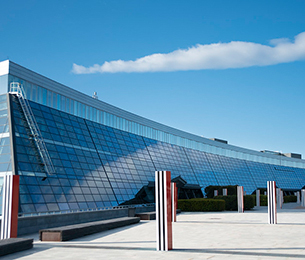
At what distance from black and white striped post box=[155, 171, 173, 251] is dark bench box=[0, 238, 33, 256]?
17.2ft

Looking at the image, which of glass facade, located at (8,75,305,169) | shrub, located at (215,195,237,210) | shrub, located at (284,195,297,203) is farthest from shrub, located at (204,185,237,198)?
shrub, located at (284,195,297,203)

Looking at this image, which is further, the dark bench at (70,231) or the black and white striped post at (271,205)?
the black and white striped post at (271,205)

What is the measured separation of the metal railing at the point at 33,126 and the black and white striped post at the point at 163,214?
13.8 metres

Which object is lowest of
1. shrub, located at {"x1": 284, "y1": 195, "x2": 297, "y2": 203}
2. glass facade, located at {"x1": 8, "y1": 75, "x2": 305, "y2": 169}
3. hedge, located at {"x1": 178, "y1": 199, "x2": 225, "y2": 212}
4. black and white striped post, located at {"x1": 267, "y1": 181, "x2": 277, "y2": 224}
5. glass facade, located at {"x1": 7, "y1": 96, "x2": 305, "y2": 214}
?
shrub, located at {"x1": 284, "y1": 195, "x2": 297, "y2": 203}

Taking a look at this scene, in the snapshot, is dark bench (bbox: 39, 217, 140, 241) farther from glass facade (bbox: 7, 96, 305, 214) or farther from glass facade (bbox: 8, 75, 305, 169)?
glass facade (bbox: 8, 75, 305, 169)

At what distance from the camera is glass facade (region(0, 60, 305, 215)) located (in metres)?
24.0

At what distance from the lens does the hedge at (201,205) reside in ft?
128

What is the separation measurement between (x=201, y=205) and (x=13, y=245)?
2755 centimetres

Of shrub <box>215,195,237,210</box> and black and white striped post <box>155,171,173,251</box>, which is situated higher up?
black and white striped post <box>155,171,173,251</box>

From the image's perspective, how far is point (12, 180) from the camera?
15414 millimetres

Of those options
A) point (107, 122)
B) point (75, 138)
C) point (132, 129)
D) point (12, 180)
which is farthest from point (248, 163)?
point (12, 180)

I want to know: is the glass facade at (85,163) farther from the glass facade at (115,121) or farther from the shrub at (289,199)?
the shrub at (289,199)

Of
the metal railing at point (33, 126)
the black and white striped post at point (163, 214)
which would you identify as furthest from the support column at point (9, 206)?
the metal railing at point (33, 126)

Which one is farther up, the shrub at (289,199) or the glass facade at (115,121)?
the glass facade at (115,121)
